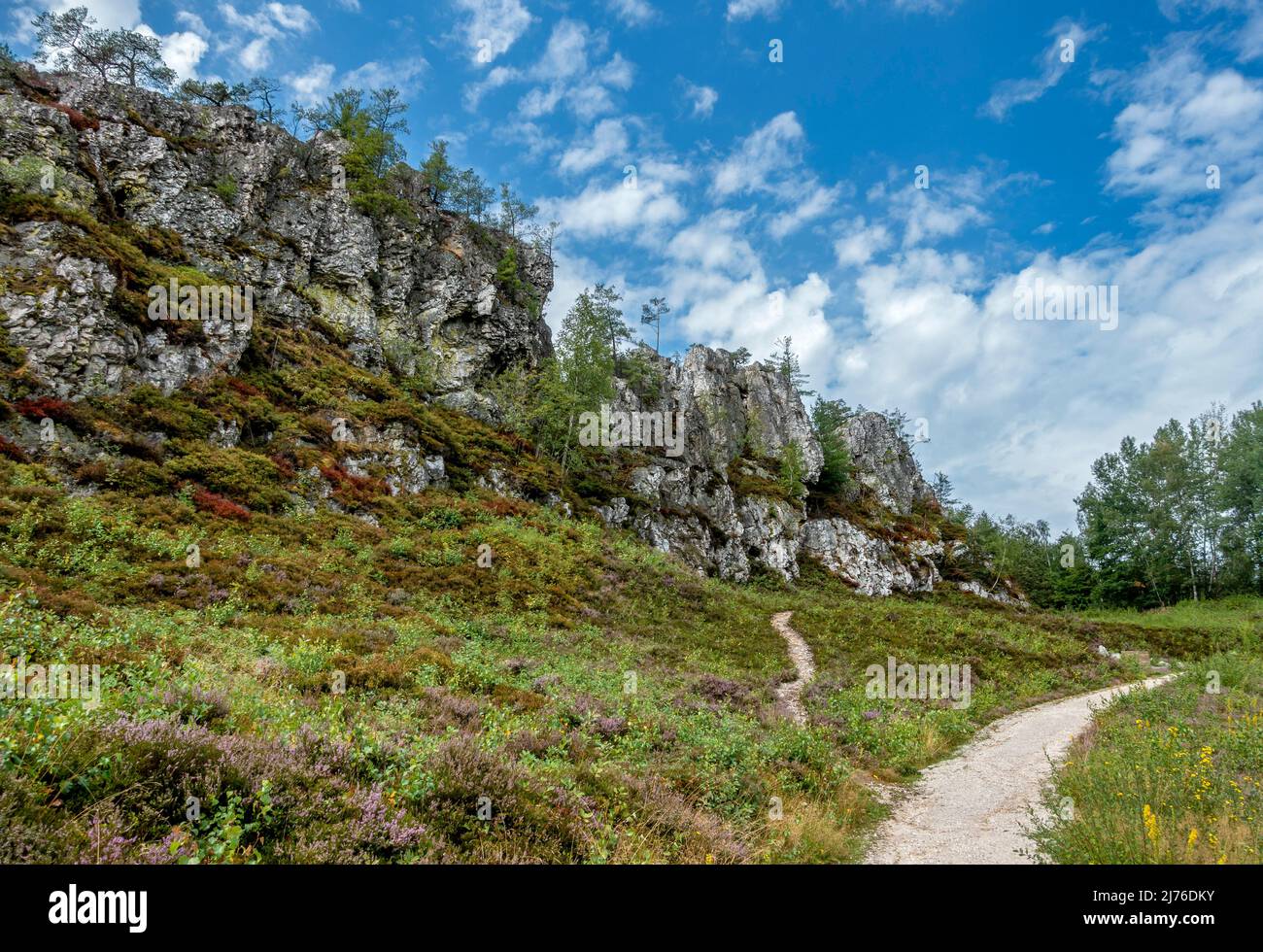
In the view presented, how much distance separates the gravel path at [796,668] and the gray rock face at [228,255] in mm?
30604

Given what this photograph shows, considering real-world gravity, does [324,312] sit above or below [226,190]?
below

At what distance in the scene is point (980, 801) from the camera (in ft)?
32.8

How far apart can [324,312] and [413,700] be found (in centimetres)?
4253

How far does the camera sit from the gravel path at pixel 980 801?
26.0 feet

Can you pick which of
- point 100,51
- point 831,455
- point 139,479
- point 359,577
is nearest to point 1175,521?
point 831,455

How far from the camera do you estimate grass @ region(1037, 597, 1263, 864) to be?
5656 millimetres

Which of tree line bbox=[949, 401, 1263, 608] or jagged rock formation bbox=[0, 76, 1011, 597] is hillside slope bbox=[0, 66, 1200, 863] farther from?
tree line bbox=[949, 401, 1263, 608]

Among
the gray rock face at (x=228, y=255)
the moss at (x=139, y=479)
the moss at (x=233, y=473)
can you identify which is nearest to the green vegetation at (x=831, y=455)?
the gray rock face at (x=228, y=255)

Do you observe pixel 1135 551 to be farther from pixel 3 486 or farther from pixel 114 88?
pixel 114 88

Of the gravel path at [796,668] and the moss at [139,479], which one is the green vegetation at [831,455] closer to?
the gravel path at [796,668]

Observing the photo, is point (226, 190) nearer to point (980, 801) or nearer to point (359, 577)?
point (359, 577)
